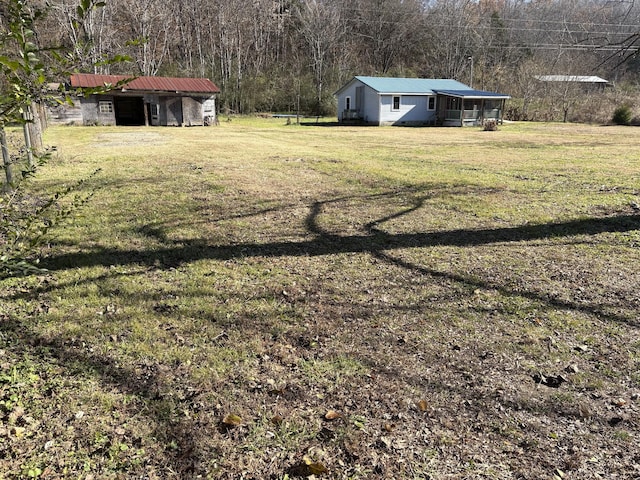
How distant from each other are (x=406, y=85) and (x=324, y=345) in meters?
36.8

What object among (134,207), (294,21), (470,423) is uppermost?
(294,21)

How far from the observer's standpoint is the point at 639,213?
7172 millimetres

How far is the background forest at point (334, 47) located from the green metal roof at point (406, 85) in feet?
26.0

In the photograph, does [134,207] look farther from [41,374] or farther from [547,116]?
[547,116]

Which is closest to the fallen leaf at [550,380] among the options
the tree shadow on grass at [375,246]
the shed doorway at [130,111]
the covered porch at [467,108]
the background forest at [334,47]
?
the tree shadow on grass at [375,246]

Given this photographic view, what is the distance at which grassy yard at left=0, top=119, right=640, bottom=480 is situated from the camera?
2352 mm

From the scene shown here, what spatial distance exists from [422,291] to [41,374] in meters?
3.10

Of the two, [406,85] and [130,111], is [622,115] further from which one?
[130,111]

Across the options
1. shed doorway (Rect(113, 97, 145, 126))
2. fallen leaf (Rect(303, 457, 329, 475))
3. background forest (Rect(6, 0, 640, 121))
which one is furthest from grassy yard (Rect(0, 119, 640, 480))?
background forest (Rect(6, 0, 640, 121))

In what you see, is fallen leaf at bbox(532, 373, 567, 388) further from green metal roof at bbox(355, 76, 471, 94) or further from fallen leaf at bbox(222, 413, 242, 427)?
green metal roof at bbox(355, 76, 471, 94)

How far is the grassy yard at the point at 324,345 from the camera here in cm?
235

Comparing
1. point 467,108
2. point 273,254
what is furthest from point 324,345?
point 467,108

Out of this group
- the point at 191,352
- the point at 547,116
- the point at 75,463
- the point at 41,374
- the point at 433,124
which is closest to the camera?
the point at 75,463

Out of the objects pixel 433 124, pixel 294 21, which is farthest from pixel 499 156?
pixel 294 21
